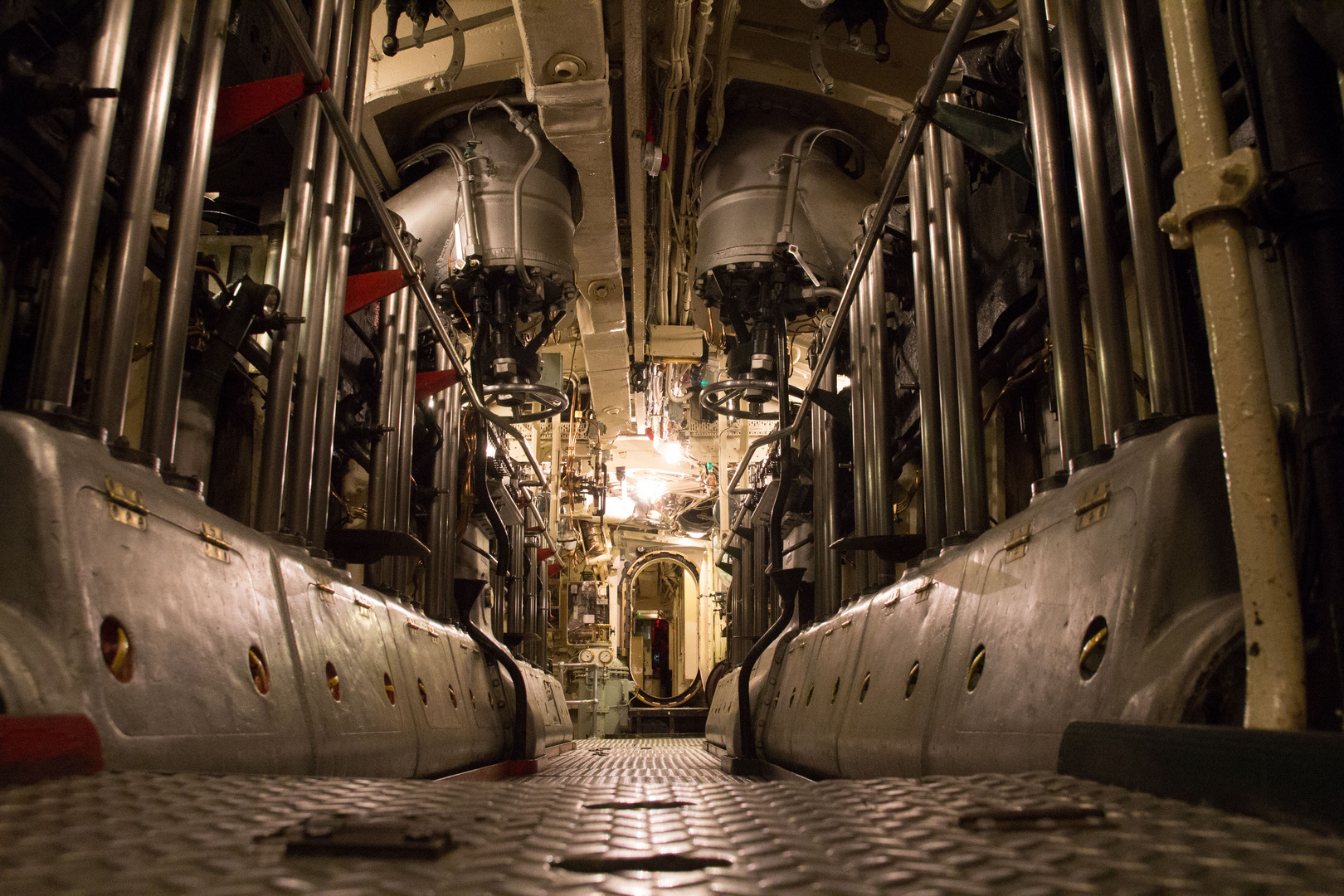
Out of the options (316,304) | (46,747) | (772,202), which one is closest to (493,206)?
(772,202)

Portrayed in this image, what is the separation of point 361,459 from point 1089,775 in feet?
13.3

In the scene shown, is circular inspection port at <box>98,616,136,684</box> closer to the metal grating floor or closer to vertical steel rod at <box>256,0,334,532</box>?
the metal grating floor

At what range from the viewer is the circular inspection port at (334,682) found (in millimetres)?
2129

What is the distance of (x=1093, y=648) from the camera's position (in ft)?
4.39

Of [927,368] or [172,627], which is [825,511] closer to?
[927,368]

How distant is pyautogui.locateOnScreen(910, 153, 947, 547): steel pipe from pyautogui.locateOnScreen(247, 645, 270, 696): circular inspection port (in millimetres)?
1855

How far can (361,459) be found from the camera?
4.54 m

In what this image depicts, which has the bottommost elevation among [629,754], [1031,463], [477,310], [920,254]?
[629,754]

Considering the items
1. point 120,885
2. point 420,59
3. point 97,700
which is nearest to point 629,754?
point 420,59

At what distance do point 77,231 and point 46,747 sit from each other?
3.30ft

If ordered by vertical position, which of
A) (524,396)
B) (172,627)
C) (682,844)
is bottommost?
(682,844)

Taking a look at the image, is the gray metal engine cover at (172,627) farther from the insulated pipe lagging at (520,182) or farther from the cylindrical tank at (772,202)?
the cylindrical tank at (772,202)

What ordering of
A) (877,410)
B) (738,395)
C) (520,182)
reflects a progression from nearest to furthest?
(877,410)
(520,182)
(738,395)

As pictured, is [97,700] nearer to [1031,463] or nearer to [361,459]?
[1031,463]
